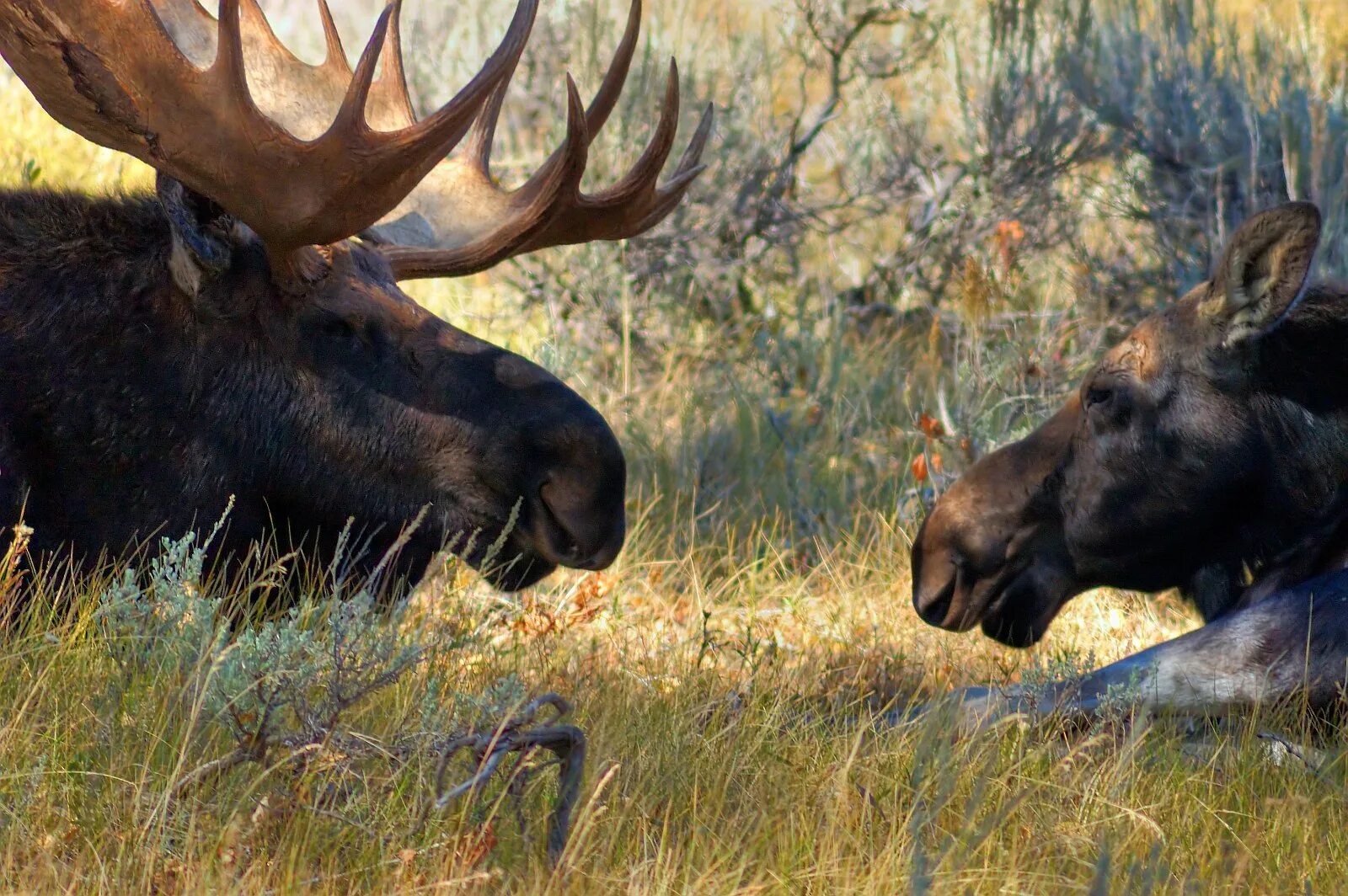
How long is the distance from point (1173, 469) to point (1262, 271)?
60cm

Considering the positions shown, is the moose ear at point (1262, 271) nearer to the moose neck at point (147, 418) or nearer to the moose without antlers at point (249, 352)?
the moose without antlers at point (249, 352)

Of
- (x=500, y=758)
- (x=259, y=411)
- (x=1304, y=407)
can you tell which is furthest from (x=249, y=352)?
(x=1304, y=407)

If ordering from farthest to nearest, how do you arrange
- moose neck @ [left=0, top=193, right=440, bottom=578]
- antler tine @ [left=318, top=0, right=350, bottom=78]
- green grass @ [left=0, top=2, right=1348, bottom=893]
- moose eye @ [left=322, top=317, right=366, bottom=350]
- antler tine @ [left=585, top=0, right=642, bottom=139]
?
antler tine @ [left=318, top=0, right=350, bottom=78] < antler tine @ [left=585, top=0, right=642, bottom=139] < moose eye @ [left=322, top=317, right=366, bottom=350] < moose neck @ [left=0, top=193, right=440, bottom=578] < green grass @ [left=0, top=2, right=1348, bottom=893]

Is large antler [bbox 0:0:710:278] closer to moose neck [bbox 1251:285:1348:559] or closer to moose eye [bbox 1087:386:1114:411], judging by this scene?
moose eye [bbox 1087:386:1114:411]

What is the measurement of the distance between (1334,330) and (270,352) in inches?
113

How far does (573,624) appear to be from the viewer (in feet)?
16.9

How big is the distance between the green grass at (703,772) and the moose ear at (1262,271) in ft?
3.59

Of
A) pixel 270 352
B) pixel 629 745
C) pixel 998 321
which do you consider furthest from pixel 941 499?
Result: pixel 998 321

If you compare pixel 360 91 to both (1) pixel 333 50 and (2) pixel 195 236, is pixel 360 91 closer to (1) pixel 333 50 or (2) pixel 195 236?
(2) pixel 195 236

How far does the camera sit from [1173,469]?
4.50m

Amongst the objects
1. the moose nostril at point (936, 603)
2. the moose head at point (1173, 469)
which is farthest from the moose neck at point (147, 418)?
the moose head at point (1173, 469)

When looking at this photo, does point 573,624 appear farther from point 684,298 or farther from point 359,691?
point 684,298

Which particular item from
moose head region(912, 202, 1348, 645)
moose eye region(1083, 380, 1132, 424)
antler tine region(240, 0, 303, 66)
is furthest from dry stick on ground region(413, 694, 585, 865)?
antler tine region(240, 0, 303, 66)

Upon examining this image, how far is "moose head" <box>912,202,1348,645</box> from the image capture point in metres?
4.39
